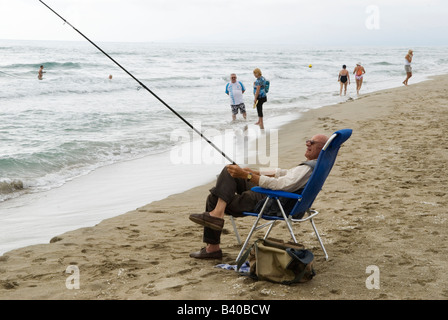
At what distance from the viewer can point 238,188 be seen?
440cm

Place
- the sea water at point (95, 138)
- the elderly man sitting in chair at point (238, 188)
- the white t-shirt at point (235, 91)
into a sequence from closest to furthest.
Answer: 1. the elderly man sitting in chair at point (238, 188)
2. the sea water at point (95, 138)
3. the white t-shirt at point (235, 91)

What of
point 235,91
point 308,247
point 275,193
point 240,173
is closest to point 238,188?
point 240,173

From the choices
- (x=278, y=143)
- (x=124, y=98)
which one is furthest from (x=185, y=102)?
(x=278, y=143)

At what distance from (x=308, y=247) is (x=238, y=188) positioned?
808 mm

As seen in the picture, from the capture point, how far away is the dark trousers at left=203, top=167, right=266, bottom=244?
4191 millimetres

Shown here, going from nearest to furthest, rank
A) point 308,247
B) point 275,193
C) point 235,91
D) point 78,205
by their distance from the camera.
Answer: point 275,193
point 308,247
point 78,205
point 235,91

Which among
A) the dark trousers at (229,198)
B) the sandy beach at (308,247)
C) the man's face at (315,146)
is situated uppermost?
the man's face at (315,146)

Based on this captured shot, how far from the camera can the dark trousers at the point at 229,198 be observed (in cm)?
419

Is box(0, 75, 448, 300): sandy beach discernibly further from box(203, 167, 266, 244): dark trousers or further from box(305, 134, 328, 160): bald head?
box(305, 134, 328, 160): bald head

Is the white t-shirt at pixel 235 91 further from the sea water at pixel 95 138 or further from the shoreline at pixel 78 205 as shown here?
the shoreline at pixel 78 205

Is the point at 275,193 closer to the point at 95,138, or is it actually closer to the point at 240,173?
the point at 240,173

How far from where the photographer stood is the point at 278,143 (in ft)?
34.8

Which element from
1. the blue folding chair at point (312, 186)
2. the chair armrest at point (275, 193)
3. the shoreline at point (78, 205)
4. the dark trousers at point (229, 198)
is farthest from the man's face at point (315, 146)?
the shoreline at point (78, 205)
